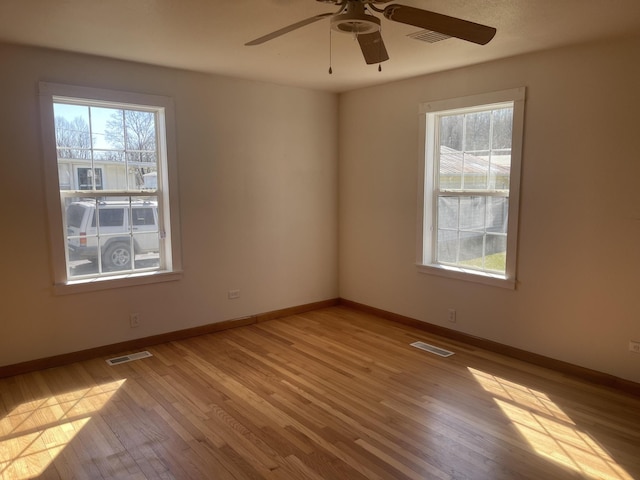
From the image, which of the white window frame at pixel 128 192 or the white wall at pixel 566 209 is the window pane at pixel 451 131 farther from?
the white window frame at pixel 128 192

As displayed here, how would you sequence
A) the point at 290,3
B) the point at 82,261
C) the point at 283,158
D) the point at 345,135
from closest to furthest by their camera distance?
the point at 290,3 < the point at 82,261 < the point at 283,158 < the point at 345,135

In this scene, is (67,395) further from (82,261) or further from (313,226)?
(313,226)

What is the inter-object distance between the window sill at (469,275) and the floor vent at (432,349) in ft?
2.19

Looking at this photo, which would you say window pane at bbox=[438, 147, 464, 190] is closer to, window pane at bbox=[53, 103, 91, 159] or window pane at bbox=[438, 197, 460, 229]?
window pane at bbox=[438, 197, 460, 229]

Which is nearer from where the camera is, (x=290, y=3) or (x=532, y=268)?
(x=290, y=3)

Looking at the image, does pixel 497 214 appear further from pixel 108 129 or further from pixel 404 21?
pixel 108 129

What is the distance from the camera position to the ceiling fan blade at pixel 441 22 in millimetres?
1956

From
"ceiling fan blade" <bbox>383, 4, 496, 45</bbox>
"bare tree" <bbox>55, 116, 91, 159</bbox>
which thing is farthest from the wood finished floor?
"ceiling fan blade" <bbox>383, 4, 496, 45</bbox>

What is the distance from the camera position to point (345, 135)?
5.19m

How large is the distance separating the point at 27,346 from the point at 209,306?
1521mm

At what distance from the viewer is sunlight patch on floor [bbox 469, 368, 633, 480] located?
2.37 m

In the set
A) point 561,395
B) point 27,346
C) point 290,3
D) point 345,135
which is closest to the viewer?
point 290,3

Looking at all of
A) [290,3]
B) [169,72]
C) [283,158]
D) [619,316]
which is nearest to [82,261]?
[169,72]

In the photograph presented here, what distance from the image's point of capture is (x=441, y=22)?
199cm
